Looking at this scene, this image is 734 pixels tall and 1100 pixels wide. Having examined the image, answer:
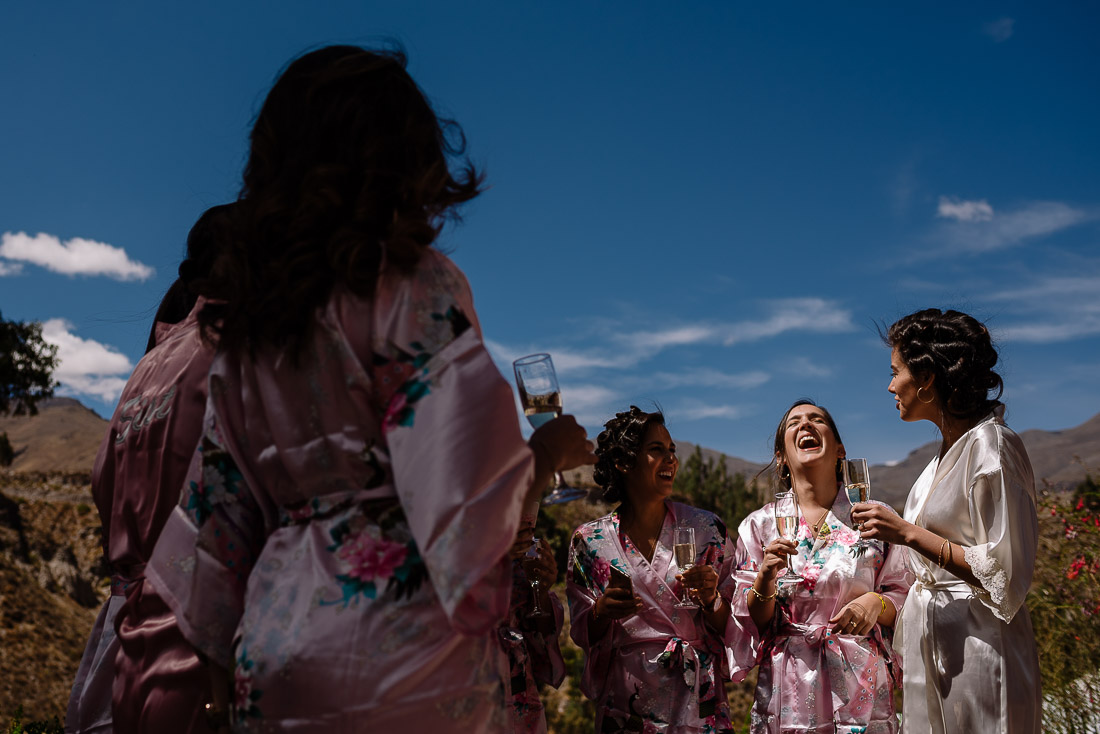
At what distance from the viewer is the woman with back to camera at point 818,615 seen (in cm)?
352

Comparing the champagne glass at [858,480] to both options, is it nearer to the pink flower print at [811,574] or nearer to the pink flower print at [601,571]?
the pink flower print at [811,574]

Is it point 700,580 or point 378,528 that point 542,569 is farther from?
point 378,528

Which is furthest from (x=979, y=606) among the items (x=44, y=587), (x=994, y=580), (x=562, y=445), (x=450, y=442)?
(x=44, y=587)

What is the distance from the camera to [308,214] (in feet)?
5.67

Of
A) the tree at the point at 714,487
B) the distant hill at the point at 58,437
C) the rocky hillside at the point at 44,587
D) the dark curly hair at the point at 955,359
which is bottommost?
the rocky hillside at the point at 44,587

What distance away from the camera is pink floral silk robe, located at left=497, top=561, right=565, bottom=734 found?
381 centimetres

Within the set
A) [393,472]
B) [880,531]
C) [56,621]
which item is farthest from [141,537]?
[56,621]

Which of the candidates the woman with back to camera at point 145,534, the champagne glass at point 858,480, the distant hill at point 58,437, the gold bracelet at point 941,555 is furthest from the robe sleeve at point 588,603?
the distant hill at point 58,437

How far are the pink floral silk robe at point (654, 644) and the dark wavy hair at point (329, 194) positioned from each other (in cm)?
262

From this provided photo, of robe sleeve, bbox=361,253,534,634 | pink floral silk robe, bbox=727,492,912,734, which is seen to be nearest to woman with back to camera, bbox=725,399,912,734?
pink floral silk robe, bbox=727,492,912,734

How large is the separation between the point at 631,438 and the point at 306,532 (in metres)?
2.87

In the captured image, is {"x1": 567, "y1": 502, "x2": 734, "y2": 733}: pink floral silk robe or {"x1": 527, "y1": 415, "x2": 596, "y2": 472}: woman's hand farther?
{"x1": 567, "y1": 502, "x2": 734, "y2": 733}: pink floral silk robe

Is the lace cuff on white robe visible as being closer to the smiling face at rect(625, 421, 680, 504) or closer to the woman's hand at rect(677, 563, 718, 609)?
the woman's hand at rect(677, 563, 718, 609)

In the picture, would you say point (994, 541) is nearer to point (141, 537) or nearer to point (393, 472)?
point (393, 472)
